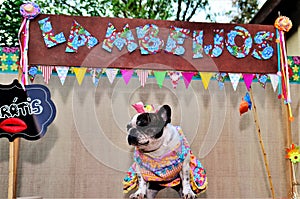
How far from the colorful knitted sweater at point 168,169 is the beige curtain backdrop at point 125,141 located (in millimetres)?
355

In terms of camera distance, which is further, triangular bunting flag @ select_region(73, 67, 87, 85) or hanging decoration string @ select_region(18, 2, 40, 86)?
triangular bunting flag @ select_region(73, 67, 87, 85)

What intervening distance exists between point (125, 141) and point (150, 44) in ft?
2.96

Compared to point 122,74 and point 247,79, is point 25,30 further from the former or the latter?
point 247,79

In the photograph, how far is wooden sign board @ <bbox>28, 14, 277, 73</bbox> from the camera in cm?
372

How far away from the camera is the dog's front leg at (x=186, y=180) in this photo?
11.1ft

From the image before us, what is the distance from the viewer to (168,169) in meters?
3.37

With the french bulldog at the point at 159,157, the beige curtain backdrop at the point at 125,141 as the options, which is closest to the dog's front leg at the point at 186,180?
the french bulldog at the point at 159,157

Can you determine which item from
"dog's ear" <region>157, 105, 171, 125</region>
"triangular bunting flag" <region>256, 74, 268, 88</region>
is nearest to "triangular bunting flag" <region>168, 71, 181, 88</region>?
"dog's ear" <region>157, 105, 171, 125</region>

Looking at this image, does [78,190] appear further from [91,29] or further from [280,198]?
[280,198]

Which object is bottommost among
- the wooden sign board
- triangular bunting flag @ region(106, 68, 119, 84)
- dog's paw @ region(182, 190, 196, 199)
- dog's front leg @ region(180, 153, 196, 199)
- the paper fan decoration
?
dog's paw @ region(182, 190, 196, 199)

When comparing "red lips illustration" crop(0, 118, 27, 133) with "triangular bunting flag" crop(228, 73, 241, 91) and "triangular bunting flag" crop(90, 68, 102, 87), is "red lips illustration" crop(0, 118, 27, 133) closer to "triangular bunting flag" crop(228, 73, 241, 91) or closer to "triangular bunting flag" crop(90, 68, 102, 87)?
"triangular bunting flag" crop(90, 68, 102, 87)

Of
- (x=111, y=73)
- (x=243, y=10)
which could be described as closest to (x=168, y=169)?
(x=111, y=73)

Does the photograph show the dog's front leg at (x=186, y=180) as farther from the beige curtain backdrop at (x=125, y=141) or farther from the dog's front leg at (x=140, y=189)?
the beige curtain backdrop at (x=125, y=141)

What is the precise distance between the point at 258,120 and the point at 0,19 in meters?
7.27
